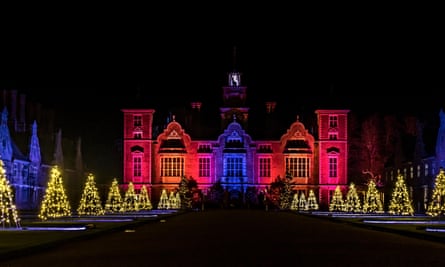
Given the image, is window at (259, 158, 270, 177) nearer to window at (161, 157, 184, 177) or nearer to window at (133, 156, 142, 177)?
window at (161, 157, 184, 177)

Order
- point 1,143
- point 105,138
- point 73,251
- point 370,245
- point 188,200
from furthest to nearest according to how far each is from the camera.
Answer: point 105,138, point 188,200, point 1,143, point 370,245, point 73,251

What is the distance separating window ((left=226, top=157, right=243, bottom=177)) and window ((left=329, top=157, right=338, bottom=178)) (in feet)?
34.8

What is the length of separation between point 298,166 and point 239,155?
7.21m

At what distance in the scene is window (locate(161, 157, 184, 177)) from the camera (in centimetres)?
9944

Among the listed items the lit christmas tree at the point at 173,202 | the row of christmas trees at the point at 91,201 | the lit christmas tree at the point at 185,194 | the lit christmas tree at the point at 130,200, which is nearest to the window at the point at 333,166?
the lit christmas tree at the point at 185,194

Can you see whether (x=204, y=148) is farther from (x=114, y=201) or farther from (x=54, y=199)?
(x=54, y=199)

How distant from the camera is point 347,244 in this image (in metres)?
25.8

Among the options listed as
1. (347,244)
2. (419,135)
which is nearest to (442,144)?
(419,135)

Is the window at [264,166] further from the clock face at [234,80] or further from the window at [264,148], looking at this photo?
the clock face at [234,80]

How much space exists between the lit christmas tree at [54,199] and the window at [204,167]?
53.9m

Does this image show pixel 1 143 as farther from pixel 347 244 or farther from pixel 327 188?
pixel 347 244

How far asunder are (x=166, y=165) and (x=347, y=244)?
74.7 m

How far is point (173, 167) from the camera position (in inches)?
3920

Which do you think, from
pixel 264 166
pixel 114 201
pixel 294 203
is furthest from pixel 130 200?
pixel 264 166
